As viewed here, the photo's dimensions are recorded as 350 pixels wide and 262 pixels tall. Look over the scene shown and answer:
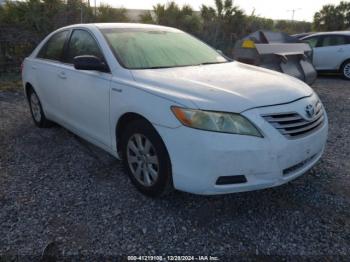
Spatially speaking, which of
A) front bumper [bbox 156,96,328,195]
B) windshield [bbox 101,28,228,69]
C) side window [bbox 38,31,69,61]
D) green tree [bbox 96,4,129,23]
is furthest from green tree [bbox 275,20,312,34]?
front bumper [bbox 156,96,328,195]

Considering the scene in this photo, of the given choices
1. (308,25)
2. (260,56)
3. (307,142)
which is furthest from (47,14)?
(308,25)

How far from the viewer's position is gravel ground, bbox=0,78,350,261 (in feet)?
7.72

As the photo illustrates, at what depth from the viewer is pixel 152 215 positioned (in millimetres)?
2715

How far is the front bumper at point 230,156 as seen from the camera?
230 centimetres

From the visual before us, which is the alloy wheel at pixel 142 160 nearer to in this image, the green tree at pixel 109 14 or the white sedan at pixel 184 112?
the white sedan at pixel 184 112

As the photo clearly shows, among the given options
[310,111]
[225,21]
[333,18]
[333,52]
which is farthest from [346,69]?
[333,18]

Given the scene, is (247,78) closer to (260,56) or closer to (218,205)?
(218,205)

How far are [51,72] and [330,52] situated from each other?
8662 millimetres

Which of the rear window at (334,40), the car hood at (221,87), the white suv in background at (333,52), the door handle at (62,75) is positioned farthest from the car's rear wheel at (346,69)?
the door handle at (62,75)

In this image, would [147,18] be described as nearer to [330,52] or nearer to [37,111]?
[330,52]

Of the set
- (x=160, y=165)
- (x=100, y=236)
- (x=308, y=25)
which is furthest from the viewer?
(x=308, y=25)

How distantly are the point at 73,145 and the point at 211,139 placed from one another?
2532 mm

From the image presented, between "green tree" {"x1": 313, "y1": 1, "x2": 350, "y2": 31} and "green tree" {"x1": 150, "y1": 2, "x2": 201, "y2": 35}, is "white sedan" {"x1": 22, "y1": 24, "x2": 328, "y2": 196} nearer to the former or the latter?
"green tree" {"x1": 150, "y1": 2, "x2": 201, "y2": 35}

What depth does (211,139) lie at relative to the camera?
2287mm
